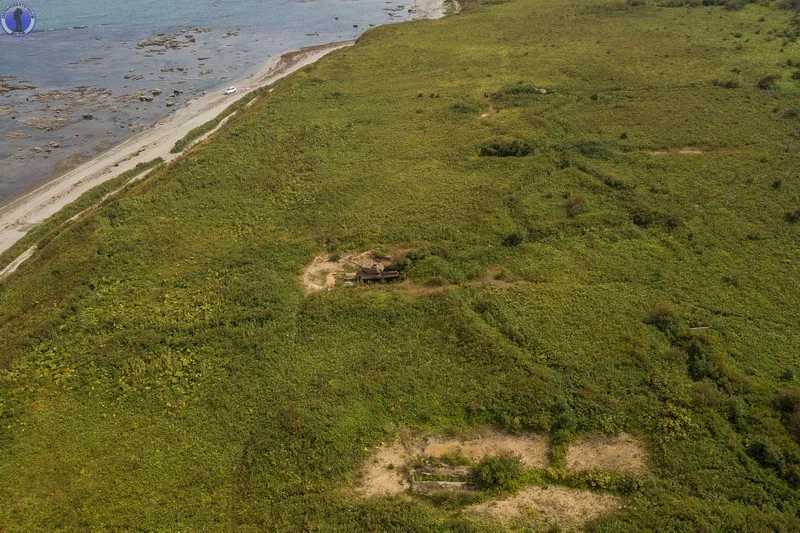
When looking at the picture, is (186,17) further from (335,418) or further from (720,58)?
(335,418)

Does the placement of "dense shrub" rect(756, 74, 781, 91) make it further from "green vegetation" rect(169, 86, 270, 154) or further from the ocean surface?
the ocean surface

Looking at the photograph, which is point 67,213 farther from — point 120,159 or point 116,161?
point 120,159

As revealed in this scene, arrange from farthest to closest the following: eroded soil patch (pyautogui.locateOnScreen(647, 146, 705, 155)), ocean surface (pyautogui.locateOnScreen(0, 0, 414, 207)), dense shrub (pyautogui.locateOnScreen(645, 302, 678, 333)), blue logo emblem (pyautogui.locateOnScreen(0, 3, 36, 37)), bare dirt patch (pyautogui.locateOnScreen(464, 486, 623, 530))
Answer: blue logo emblem (pyautogui.locateOnScreen(0, 3, 36, 37)) < ocean surface (pyautogui.locateOnScreen(0, 0, 414, 207)) < eroded soil patch (pyautogui.locateOnScreen(647, 146, 705, 155)) < dense shrub (pyautogui.locateOnScreen(645, 302, 678, 333)) < bare dirt patch (pyautogui.locateOnScreen(464, 486, 623, 530))

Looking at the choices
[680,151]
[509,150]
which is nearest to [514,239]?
[509,150]

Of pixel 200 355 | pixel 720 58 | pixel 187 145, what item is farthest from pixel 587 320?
pixel 720 58

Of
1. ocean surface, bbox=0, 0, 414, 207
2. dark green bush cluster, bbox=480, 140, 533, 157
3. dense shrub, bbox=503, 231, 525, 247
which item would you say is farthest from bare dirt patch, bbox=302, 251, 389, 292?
ocean surface, bbox=0, 0, 414, 207

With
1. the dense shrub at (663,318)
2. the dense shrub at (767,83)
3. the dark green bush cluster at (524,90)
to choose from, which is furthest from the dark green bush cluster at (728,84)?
the dense shrub at (663,318)
